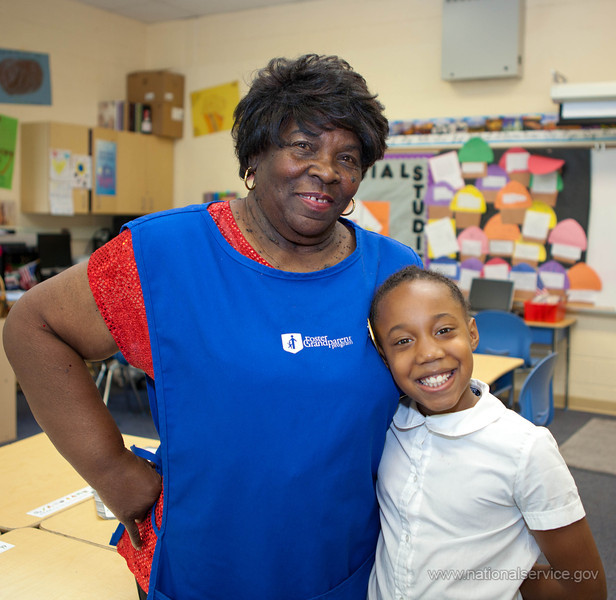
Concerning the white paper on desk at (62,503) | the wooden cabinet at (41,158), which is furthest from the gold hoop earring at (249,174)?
the wooden cabinet at (41,158)

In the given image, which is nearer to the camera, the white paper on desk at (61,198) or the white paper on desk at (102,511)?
the white paper on desk at (102,511)

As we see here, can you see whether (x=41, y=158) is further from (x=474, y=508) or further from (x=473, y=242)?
(x=474, y=508)

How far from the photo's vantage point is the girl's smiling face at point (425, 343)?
1145 mm

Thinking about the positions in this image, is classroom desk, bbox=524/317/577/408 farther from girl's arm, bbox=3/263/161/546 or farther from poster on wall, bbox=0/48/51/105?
poster on wall, bbox=0/48/51/105

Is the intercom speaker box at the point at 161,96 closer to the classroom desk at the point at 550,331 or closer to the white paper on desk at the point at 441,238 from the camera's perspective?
the white paper on desk at the point at 441,238

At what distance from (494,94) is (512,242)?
1252 millimetres

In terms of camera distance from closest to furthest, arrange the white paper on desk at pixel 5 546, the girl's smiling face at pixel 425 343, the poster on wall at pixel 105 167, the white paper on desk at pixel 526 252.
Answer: the girl's smiling face at pixel 425 343, the white paper on desk at pixel 5 546, the white paper on desk at pixel 526 252, the poster on wall at pixel 105 167

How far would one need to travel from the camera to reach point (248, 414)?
3.25 ft

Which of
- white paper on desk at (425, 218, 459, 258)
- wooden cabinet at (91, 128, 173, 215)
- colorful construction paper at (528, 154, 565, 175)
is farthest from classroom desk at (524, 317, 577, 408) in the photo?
wooden cabinet at (91, 128, 173, 215)

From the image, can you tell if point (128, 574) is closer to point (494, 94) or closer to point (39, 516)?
point (39, 516)

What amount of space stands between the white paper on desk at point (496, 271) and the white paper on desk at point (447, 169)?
743 millimetres

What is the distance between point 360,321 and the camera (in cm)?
111

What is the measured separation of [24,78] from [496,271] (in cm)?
460

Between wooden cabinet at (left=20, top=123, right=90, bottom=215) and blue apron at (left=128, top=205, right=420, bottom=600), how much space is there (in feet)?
17.2
